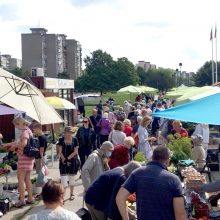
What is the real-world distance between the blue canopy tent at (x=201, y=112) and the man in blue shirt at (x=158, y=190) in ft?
5.24

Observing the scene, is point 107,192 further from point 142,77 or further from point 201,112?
point 142,77

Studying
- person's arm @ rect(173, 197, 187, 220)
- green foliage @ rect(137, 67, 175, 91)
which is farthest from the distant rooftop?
person's arm @ rect(173, 197, 187, 220)

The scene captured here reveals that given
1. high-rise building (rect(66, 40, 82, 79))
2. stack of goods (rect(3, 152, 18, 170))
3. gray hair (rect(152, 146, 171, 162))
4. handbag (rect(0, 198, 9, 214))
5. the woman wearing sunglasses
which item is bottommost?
handbag (rect(0, 198, 9, 214))

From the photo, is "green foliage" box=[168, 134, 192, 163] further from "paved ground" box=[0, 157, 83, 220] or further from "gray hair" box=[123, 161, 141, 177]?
"gray hair" box=[123, 161, 141, 177]

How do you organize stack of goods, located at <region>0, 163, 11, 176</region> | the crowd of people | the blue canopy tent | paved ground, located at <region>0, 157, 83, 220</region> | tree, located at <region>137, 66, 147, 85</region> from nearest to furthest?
the crowd of people → the blue canopy tent → paved ground, located at <region>0, 157, 83, 220</region> → stack of goods, located at <region>0, 163, 11, 176</region> → tree, located at <region>137, 66, 147, 85</region>

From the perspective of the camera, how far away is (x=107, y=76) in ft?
298

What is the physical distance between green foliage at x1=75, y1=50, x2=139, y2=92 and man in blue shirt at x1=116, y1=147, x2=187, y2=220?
276 ft

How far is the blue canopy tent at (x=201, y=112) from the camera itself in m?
6.32

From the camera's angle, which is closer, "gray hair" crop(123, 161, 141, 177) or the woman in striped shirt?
"gray hair" crop(123, 161, 141, 177)

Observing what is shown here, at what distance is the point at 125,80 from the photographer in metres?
90.2

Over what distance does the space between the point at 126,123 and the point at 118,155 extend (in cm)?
561

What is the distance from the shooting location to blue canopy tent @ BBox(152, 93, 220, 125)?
20.7 ft

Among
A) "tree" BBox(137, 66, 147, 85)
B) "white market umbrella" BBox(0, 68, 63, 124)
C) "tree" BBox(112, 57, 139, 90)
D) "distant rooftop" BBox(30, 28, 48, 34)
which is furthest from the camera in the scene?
"distant rooftop" BBox(30, 28, 48, 34)

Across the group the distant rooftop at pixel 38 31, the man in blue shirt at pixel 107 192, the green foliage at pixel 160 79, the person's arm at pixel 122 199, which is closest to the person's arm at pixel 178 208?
the person's arm at pixel 122 199
